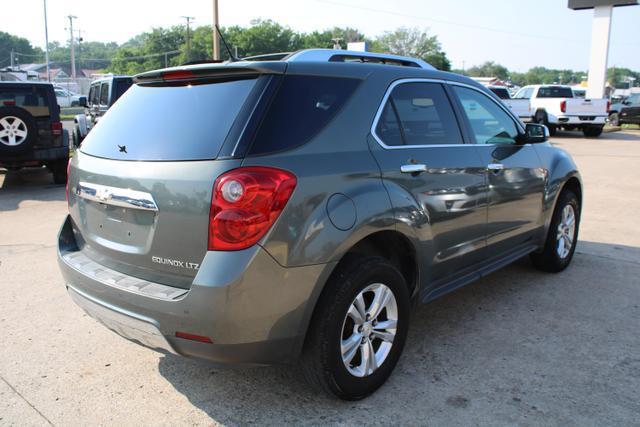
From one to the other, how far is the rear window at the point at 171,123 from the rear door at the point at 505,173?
1.82 m

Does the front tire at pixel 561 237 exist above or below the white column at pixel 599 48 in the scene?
below

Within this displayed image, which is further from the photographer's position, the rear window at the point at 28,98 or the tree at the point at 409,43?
the tree at the point at 409,43

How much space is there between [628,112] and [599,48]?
5116 millimetres

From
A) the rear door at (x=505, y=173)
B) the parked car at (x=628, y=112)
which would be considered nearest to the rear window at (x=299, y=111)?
the rear door at (x=505, y=173)

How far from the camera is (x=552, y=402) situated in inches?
117

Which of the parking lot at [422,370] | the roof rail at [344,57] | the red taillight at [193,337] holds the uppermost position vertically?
the roof rail at [344,57]

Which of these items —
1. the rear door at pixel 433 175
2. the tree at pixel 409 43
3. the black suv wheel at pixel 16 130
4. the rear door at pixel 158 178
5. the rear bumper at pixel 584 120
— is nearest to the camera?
the rear door at pixel 158 178

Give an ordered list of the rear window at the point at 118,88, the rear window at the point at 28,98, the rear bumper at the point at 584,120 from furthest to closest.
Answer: the rear bumper at the point at 584,120
the rear window at the point at 118,88
the rear window at the point at 28,98

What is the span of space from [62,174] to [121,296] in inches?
332

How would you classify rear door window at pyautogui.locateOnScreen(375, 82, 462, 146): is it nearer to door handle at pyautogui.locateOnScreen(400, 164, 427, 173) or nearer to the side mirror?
door handle at pyautogui.locateOnScreen(400, 164, 427, 173)

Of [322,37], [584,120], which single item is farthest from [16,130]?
[322,37]

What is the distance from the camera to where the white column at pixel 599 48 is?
28766 millimetres

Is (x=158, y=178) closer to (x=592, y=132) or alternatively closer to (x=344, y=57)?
(x=344, y=57)

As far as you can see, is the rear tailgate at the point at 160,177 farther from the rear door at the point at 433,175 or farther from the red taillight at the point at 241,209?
the rear door at the point at 433,175
